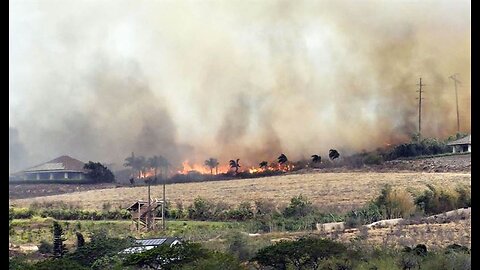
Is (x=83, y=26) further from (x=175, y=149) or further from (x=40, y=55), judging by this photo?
(x=175, y=149)

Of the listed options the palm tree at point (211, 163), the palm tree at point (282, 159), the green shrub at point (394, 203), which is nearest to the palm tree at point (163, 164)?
the palm tree at point (211, 163)

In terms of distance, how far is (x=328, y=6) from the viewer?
803cm

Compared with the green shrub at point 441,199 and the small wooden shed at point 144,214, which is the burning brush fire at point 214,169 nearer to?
the small wooden shed at point 144,214

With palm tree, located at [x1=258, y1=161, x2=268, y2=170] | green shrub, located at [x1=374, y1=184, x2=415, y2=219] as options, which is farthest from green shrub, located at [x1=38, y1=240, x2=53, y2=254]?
green shrub, located at [x1=374, y1=184, x2=415, y2=219]

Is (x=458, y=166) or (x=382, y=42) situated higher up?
(x=382, y=42)

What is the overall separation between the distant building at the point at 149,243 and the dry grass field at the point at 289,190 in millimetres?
469

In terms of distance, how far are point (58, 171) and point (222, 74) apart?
2.28 m

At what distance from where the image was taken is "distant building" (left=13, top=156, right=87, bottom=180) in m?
8.09

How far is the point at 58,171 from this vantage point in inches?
324

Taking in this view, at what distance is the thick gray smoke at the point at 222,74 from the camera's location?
8.03 meters

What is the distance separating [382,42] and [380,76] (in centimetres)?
40
